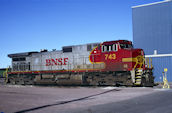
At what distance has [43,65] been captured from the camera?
22156mm

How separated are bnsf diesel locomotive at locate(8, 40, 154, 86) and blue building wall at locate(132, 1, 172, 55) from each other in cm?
1442

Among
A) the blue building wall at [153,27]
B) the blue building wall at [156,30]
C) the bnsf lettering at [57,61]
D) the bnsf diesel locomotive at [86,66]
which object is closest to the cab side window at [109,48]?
the bnsf diesel locomotive at [86,66]

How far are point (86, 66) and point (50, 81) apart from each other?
15.3ft

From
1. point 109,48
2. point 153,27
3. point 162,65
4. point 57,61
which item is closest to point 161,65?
point 162,65

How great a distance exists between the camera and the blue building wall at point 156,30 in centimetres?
2967

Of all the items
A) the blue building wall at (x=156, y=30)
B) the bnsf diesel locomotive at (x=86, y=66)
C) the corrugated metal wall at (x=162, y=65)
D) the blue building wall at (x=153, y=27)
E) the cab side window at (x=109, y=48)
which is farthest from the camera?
the blue building wall at (x=153, y=27)

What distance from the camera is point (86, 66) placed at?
18.9m

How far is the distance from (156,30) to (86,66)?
16353mm

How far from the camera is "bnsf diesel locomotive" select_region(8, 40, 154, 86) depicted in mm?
16688

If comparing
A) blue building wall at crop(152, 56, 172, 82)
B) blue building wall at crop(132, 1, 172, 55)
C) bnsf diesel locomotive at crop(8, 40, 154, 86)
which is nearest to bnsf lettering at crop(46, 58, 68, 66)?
bnsf diesel locomotive at crop(8, 40, 154, 86)

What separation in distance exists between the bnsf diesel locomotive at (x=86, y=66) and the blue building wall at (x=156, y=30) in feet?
44.0

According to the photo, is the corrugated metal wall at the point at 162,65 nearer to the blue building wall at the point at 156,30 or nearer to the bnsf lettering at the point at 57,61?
the blue building wall at the point at 156,30

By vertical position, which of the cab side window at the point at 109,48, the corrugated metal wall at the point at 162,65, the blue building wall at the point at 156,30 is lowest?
the corrugated metal wall at the point at 162,65

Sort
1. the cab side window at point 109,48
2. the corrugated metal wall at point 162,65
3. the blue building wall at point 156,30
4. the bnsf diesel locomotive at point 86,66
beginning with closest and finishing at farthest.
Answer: the bnsf diesel locomotive at point 86,66 < the cab side window at point 109,48 < the corrugated metal wall at point 162,65 < the blue building wall at point 156,30
